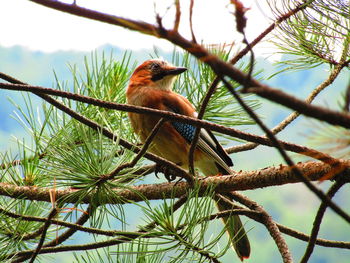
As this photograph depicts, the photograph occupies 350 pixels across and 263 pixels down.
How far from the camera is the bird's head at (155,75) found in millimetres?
3180

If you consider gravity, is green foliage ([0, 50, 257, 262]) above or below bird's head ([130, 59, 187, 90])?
below

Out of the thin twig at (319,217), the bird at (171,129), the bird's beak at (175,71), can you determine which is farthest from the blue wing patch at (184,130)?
the thin twig at (319,217)

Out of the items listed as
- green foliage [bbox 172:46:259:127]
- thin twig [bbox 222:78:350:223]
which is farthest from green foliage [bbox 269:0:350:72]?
thin twig [bbox 222:78:350:223]

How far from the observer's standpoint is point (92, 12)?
29.1 inches

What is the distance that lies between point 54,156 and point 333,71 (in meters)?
1.24

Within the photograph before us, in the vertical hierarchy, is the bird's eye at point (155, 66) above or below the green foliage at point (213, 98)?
above

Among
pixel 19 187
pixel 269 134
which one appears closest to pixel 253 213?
pixel 19 187

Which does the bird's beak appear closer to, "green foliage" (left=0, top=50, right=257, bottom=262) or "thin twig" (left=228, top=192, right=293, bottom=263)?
"green foliage" (left=0, top=50, right=257, bottom=262)

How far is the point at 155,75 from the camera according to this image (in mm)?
3244

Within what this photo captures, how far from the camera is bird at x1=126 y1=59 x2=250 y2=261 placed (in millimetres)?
2680

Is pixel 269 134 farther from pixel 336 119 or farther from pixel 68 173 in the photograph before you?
pixel 68 173

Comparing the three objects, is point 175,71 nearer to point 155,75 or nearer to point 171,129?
point 155,75

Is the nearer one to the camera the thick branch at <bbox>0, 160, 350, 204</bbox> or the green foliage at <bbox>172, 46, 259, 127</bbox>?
the thick branch at <bbox>0, 160, 350, 204</bbox>

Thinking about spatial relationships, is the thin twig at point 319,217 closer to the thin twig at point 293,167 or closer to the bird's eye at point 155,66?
the thin twig at point 293,167
